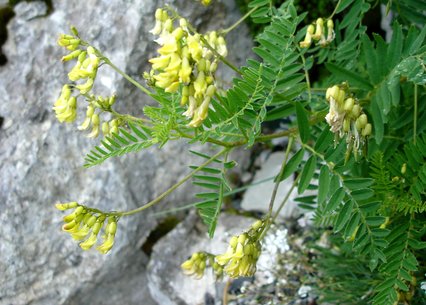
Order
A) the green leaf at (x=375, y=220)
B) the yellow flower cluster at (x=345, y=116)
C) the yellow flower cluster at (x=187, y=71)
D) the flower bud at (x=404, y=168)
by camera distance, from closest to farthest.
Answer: the yellow flower cluster at (x=187, y=71) → the yellow flower cluster at (x=345, y=116) → the green leaf at (x=375, y=220) → the flower bud at (x=404, y=168)

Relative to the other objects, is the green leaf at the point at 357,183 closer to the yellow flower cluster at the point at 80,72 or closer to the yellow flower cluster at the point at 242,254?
the yellow flower cluster at the point at 242,254

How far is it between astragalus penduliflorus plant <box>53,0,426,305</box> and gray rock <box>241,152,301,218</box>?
54cm

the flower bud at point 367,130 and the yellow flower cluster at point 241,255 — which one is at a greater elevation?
the flower bud at point 367,130

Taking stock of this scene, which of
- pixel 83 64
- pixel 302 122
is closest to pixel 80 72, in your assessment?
pixel 83 64

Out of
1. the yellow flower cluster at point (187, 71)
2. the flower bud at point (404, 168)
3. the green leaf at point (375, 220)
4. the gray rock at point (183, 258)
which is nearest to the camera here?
the yellow flower cluster at point (187, 71)

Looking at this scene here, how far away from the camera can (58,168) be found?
197cm

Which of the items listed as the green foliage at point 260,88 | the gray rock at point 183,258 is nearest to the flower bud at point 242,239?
the green foliage at point 260,88

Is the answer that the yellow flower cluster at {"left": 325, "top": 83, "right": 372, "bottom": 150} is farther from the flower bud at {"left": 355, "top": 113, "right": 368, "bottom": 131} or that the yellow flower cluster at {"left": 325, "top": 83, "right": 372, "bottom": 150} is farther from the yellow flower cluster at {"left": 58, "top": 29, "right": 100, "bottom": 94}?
the yellow flower cluster at {"left": 58, "top": 29, "right": 100, "bottom": 94}

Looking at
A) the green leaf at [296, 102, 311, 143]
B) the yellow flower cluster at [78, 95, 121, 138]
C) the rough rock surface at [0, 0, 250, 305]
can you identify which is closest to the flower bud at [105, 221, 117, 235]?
the yellow flower cluster at [78, 95, 121, 138]

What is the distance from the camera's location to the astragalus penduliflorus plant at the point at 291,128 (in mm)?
1155

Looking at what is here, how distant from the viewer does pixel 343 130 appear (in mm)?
1180

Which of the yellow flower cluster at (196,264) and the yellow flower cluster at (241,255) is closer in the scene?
the yellow flower cluster at (241,255)

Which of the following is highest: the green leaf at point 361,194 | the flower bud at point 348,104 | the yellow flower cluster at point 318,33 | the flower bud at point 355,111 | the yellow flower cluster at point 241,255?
the yellow flower cluster at point 318,33

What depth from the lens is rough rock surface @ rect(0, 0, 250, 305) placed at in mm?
1927
